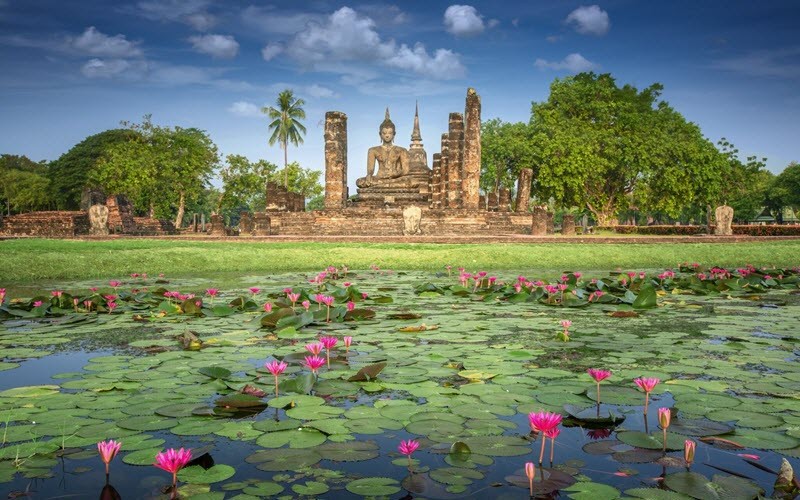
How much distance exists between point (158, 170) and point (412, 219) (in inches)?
1000

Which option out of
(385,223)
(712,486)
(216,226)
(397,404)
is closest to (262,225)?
(385,223)

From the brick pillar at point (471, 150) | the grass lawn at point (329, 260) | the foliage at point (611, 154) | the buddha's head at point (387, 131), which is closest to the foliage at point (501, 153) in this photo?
the foliage at point (611, 154)

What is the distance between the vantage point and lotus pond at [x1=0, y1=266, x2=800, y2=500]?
6.03 ft

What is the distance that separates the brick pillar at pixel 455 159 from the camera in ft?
81.5

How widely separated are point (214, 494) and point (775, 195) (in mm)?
60518

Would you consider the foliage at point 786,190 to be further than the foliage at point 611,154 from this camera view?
Yes

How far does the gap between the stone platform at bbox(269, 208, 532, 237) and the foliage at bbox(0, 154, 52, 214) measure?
37.8 meters

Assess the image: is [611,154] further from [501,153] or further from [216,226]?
[216,226]

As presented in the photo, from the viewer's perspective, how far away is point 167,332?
4328 mm

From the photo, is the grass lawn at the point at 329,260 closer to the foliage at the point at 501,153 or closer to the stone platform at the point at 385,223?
the stone platform at the point at 385,223

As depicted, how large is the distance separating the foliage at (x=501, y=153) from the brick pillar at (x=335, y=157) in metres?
15.4

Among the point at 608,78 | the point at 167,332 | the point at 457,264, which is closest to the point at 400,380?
the point at 167,332

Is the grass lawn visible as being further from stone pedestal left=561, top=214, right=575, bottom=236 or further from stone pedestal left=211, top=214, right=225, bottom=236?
stone pedestal left=211, top=214, right=225, bottom=236

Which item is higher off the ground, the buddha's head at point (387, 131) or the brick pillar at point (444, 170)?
the buddha's head at point (387, 131)
